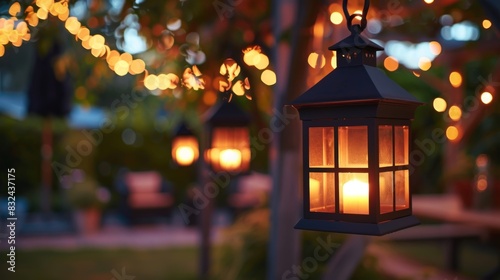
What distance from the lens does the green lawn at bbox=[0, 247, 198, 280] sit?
22.5ft

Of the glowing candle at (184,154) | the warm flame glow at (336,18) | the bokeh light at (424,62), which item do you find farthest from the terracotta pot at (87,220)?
the warm flame glow at (336,18)

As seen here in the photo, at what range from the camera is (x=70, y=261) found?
7.73 metres

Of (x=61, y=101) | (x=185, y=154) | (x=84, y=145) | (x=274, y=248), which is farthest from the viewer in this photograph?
(x=84, y=145)

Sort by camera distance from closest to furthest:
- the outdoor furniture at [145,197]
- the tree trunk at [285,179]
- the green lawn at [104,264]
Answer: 1. the tree trunk at [285,179]
2. the green lawn at [104,264]
3. the outdoor furniture at [145,197]

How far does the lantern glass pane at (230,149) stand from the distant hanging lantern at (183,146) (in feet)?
2.96

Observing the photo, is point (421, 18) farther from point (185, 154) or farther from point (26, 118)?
point (26, 118)

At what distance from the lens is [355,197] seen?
2.14 meters

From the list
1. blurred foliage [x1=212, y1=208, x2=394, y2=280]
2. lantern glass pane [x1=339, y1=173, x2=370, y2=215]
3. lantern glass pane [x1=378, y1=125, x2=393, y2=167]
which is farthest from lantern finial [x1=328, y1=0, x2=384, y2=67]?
blurred foliage [x1=212, y1=208, x2=394, y2=280]

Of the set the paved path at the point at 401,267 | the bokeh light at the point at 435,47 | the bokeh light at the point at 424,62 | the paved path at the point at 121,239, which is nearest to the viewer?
the bokeh light at the point at 424,62

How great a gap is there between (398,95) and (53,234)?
8.70m

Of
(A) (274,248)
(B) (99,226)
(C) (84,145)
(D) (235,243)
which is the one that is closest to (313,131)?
(A) (274,248)

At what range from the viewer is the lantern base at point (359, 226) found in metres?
2.06

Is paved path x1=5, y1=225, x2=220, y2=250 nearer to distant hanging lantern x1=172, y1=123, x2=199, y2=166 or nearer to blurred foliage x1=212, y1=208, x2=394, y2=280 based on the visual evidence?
distant hanging lantern x1=172, y1=123, x2=199, y2=166

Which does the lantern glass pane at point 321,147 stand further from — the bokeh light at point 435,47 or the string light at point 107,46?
the bokeh light at point 435,47
